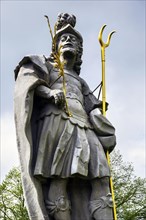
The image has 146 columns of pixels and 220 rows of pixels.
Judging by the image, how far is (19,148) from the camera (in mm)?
5805

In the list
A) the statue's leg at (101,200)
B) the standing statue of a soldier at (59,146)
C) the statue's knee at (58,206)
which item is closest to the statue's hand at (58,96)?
the standing statue of a soldier at (59,146)

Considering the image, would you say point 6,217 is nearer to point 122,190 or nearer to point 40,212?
point 122,190

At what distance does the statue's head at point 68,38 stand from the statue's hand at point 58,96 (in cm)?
102

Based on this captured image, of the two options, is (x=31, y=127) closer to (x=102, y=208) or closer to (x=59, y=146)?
(x=59, y=146)

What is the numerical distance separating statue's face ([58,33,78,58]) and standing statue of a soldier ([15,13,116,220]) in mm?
205

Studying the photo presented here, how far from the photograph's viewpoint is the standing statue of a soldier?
18.1 ft

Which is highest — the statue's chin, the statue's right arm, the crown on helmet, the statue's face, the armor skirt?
the crown on helmet

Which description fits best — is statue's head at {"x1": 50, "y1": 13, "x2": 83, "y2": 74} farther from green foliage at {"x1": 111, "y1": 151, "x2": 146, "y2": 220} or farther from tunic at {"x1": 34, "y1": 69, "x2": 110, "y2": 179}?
green foliage at {"x1": 111, "y1": 151, "x2": 146, "y2": 220}

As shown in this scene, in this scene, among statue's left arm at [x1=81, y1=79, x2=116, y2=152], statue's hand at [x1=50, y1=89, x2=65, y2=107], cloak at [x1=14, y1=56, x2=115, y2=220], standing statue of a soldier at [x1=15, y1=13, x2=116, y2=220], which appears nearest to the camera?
cloak at [x1=14, y1=56, x2=115, y2=220]

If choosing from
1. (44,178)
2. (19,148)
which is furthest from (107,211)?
(19,148)

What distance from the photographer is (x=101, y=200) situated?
18.7 ft

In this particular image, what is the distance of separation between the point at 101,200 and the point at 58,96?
58.9 inches

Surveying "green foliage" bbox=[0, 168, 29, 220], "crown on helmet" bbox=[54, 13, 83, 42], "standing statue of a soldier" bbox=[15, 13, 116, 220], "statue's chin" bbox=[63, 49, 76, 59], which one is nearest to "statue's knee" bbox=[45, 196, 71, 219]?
"standing statue of a soldier" bbox=[15, 13, 116, 220]

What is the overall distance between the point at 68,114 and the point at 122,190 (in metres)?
13.4
